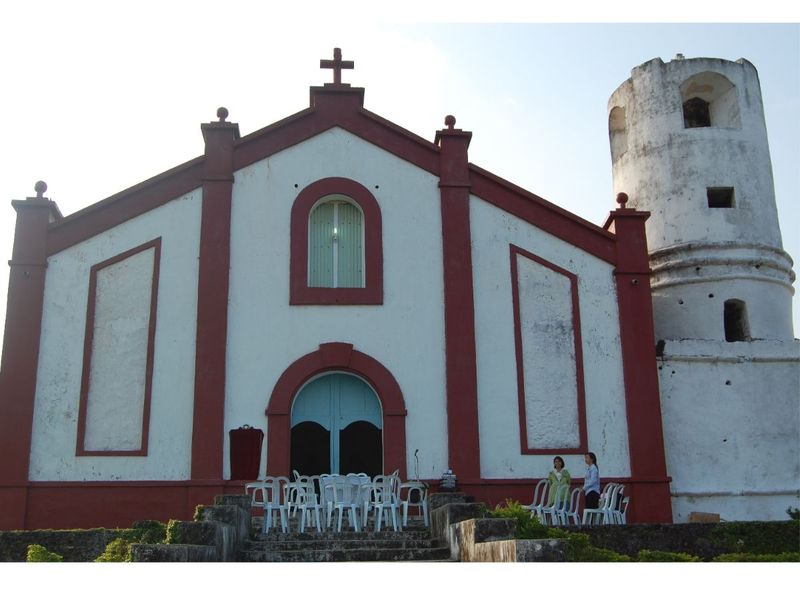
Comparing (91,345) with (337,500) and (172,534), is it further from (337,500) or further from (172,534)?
(172,534)

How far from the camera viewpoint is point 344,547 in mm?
12000

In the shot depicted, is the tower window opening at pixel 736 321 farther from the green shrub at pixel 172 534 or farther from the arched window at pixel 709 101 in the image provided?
the green shrub at pixel 172 534

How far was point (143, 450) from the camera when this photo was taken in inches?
614

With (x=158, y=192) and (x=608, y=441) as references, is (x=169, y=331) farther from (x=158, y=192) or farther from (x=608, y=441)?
(x=608, y=441)

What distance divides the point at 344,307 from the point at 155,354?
335cm

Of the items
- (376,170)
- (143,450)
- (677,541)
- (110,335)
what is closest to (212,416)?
(143,450)

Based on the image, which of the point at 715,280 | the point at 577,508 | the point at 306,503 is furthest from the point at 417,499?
the point at 715,280

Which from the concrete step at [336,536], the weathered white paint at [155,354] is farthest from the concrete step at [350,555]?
the weathered white paint at [155,354]

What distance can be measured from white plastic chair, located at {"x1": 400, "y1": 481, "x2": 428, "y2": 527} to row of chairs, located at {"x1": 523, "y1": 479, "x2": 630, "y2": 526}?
1.56 m

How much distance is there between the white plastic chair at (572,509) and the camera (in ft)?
46.0

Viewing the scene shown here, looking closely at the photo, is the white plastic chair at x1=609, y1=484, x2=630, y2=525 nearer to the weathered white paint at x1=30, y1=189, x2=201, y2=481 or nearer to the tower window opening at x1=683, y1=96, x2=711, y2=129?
the weathered white paint at x1=30, y1=189, x2=201, y2=481

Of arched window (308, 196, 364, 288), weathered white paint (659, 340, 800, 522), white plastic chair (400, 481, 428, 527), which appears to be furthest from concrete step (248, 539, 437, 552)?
weathered white paint (659, 340, 800, 522)

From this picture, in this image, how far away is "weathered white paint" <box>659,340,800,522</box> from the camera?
54.0 ft

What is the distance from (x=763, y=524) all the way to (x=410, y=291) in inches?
279
